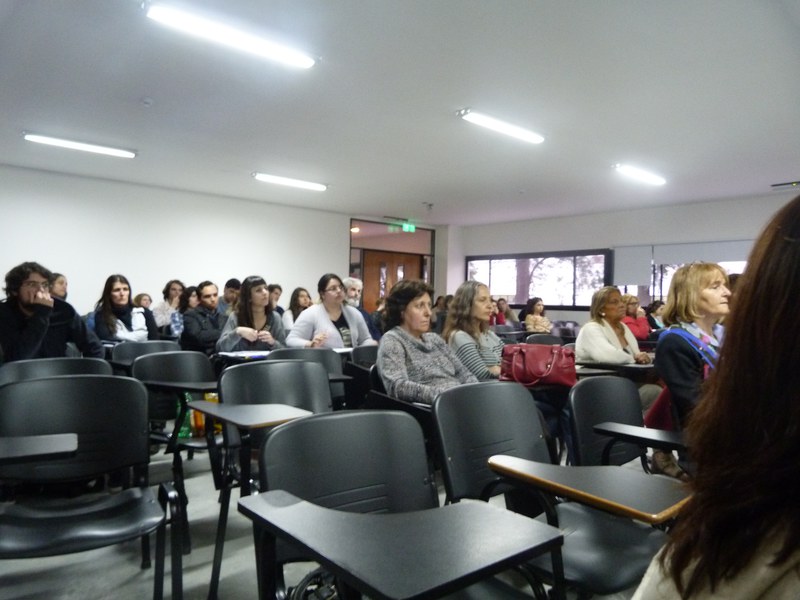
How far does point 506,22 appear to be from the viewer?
3291 mm

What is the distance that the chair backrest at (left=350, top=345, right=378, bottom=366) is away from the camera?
12.1 feet

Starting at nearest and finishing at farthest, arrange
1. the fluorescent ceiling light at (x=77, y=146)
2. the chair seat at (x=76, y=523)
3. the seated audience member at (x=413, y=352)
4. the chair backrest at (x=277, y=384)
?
the chair seat at (x=76, y=523) → the chair backrest at (x=277, y=384) → the seated audience member at (x=413, y=352) → the fluorescent ceiling light at (x=77, y=146)

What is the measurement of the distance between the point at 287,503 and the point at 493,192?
7800 mm

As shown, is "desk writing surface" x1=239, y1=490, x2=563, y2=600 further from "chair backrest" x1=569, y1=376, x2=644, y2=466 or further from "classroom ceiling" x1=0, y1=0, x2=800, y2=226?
"classroom ceiling" x1=0, y1=0, x2=800, y2=226

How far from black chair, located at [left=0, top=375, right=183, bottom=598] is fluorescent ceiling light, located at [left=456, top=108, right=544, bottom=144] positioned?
151 inches

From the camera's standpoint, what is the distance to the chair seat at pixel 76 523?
156 centimetres

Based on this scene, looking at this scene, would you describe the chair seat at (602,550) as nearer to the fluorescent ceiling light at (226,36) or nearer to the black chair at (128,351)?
the black chair at (128,351)

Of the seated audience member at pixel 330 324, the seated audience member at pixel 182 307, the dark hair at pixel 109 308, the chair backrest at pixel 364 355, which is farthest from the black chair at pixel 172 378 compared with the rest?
the seated audience member at pixel 182 307

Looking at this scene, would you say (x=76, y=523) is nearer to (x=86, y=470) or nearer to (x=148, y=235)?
(x=86, y=470)

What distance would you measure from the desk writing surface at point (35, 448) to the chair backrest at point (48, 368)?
1120 mm

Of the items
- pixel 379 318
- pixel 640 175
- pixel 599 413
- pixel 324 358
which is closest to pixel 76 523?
pixel 324 358

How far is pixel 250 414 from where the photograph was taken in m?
1.94

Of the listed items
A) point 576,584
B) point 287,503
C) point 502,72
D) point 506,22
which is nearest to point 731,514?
point 287,503

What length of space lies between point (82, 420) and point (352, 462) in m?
1.17
